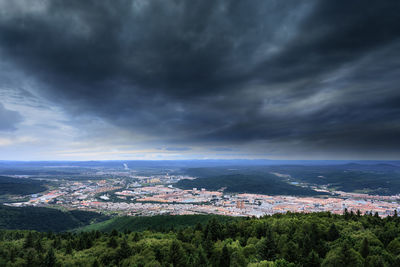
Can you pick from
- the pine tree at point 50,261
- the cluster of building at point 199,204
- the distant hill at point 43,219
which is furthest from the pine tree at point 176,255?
the distant hill at point 43,219

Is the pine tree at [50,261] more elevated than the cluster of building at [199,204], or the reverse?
the pine tree at [50,261]

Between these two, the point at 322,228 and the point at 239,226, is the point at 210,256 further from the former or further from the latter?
the point at 322,228

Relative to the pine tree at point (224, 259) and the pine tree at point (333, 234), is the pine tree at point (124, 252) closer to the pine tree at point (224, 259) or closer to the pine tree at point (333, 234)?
the pine tree at point (224, 259)

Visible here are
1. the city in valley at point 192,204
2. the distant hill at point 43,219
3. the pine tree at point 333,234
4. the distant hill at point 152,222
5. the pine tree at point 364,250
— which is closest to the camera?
the pine tree at point 364,250

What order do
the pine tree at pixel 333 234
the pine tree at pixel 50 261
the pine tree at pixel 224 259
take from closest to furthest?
the pine tree at pixel 224 259 < the pine tree at pixel 50 261 < the pine tree at pixel 333 234

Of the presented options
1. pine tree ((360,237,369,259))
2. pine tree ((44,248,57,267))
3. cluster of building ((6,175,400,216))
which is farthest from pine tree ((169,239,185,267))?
cluster of building ((6,175,400,216))

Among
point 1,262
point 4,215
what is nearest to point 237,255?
point 1,262

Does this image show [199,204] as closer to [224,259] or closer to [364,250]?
[224,259]

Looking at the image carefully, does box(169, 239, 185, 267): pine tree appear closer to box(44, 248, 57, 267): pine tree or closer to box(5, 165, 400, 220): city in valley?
box(44, 248, 57, 267): pine tree

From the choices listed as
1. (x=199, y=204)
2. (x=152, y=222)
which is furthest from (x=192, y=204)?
(x=152, y=222)
